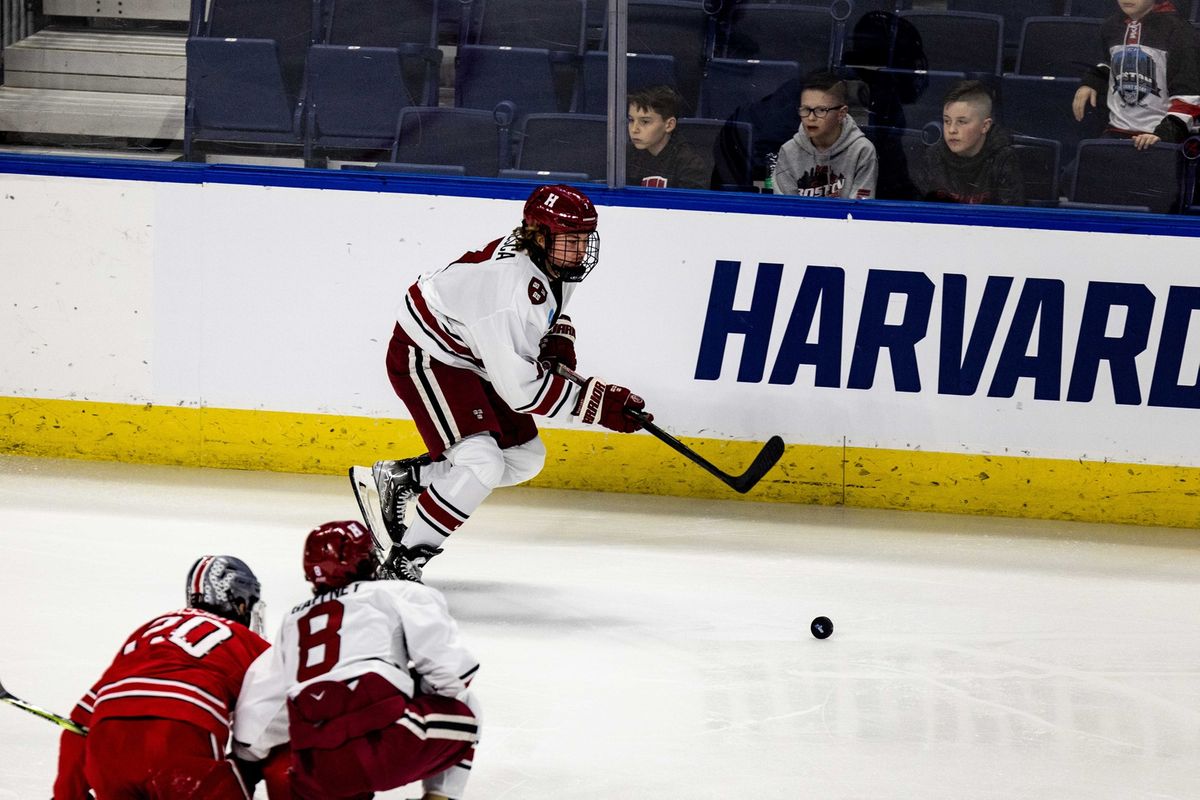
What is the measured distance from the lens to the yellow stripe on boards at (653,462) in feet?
15.5

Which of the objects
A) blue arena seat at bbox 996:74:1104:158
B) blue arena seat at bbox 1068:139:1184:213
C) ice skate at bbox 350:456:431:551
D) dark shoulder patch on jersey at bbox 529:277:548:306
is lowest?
ice skate at bbox 350:456:431:551

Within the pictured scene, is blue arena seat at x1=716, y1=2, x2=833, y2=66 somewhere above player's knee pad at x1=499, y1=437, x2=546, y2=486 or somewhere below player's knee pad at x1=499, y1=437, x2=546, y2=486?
above

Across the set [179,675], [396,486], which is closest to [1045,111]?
[396,486]

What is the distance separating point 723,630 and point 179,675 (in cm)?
174

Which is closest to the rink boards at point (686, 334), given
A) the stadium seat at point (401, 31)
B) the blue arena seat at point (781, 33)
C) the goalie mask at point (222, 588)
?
the stadium seat at point (401, 31)

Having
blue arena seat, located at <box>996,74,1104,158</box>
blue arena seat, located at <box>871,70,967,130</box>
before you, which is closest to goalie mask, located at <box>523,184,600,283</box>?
blue arena seat, located at <box>871,70,967,130</box>

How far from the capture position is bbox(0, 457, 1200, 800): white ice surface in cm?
291

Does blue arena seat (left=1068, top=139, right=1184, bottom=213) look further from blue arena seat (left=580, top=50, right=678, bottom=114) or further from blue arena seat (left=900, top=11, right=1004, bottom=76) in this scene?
blue arena seat (left=580, top=50, right=678, bottom=114)

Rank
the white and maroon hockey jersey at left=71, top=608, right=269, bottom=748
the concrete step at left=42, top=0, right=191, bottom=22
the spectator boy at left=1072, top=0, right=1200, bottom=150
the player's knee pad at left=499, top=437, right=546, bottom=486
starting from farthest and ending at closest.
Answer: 1. the concrete step at left=42, top=0, right=191, bottom=22
2. the spectator boy at left=1072, top=0, right=1200, bottom=150
3. the player's knee pad at left=499, top=437, right=546, bottom=486
4. the white and maroon hockey jersey at left=71, top=608, right=269, bottom=748

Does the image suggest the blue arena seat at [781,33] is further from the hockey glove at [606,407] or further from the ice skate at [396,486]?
the ice skate at [396,486]

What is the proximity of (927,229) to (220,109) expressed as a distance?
2.30 metres

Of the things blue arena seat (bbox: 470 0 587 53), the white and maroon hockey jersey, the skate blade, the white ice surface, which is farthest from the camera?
blue arena seat (bbox: 470 0 587 53)

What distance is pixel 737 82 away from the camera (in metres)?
4.79

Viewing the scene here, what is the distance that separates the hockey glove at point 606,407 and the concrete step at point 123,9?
2.14m
